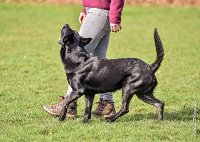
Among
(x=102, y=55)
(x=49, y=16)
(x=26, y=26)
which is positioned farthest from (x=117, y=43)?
(x=102, y=55)

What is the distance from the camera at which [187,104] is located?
1004 cm

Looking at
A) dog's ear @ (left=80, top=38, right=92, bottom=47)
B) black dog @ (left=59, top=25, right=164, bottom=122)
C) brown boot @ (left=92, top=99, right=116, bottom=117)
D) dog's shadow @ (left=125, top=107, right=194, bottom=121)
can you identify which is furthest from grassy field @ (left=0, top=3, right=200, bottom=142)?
dog's ear @ (left=80, top=38, right=92, bottom=47)

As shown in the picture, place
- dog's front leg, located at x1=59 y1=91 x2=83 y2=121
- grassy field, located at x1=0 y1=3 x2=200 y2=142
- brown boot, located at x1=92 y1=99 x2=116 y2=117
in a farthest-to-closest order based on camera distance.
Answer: brown boot, located at x1=92 y1=99 x2=116 y2=117
dog's front leg, located at x1=59 y1=91 x2=83 y2=121
grassy field, located at x1=0 y1=3 x2=200 y2=142

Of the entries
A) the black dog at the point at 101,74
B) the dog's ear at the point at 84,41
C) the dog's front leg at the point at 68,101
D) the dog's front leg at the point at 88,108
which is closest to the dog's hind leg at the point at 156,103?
the black dog at the point at 101,74

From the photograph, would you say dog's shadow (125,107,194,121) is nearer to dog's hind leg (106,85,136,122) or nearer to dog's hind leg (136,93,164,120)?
dog's hind leg (136,93,164,120)

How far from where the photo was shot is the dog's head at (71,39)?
8.19 metres

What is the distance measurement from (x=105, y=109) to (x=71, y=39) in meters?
1.27

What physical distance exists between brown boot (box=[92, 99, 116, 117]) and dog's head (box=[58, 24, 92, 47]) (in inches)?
43.5

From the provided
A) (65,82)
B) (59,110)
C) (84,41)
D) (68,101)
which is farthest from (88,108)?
(65,82)

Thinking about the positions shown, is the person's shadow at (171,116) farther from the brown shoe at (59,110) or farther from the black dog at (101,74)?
the brown shoe at (59,110)

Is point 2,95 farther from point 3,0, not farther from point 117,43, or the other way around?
point 3,0

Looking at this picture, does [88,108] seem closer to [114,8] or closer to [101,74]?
[101,74]

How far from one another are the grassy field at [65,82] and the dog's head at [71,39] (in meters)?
1.06

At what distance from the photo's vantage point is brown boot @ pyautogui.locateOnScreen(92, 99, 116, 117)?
352 inches
